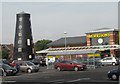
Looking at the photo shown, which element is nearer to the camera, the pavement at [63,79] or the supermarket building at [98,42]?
the pavement at [63,79]

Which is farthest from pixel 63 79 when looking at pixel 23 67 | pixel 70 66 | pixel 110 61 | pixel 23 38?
pixel 23 38

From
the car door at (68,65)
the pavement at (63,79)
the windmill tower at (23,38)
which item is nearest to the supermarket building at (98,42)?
the windmill tower at (23,38)

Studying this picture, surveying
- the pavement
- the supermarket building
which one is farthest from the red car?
the supermarket building

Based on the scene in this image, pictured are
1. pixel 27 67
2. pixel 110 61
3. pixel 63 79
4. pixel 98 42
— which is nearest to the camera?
pixel 63 79

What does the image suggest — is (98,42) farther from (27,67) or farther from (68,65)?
(27,67)

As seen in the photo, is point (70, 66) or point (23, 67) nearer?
point (23, 67)

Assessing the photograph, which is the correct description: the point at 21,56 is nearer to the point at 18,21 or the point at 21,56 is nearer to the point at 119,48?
the point at 18,21

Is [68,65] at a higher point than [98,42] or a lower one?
lower

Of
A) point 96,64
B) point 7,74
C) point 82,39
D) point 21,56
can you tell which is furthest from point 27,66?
point 82,39

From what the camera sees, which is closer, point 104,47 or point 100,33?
point 104,47

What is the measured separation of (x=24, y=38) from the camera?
7906cm

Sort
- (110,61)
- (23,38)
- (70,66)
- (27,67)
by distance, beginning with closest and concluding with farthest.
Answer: (27,67)
(70,66)
(110,61)
(23,38)

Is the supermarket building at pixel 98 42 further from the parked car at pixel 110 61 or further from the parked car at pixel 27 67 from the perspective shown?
the parked car at pixel 27 67

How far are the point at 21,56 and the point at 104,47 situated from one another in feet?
67.1
